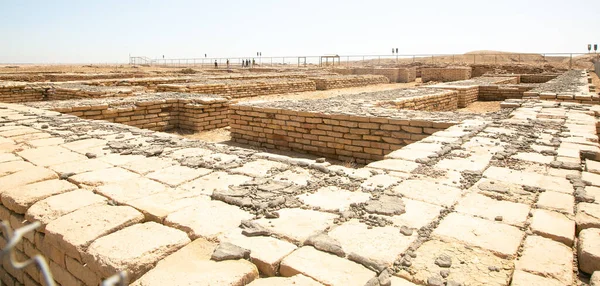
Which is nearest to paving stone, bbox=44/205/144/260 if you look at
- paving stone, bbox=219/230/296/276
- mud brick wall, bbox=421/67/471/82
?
paving stone, bbox=219/230/296/276

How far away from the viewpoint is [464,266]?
2.02 m

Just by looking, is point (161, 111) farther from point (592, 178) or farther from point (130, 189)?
point (592, 178)

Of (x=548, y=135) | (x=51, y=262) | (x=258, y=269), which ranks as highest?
(x=548, y=135)

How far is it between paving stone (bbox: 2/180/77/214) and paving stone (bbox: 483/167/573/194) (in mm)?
3575

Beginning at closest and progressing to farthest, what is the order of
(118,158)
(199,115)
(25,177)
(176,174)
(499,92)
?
(25,177)
(176,174)
(118,158)
(199,115)
(499,92)

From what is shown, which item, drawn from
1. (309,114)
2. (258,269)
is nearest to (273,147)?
(309,114)

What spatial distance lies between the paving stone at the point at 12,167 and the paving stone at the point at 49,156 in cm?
8

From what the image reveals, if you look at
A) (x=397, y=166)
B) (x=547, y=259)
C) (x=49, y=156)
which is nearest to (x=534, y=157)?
(x=397, y=166)

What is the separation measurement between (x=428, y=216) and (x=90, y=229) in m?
2.17

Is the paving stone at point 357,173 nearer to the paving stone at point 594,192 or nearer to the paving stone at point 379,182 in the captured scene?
the paving stone at point 379,182

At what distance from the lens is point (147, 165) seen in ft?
12.6

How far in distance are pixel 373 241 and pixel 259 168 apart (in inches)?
67.5

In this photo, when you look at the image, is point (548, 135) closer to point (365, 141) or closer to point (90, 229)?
point (365, 141)

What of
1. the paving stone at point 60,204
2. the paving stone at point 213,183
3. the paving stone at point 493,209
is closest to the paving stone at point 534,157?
the paving stone at point 493,209
